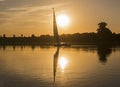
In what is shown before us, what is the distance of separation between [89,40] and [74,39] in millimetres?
15558

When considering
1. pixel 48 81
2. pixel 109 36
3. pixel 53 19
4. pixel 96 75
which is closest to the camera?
pixel 48 81

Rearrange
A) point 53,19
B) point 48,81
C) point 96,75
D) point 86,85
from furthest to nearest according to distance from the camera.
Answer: point 53,19
point 96,75
point 48,81
point 86,85

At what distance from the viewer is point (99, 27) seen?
133 m

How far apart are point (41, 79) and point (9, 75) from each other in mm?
3548

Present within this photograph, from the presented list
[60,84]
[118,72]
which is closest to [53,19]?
[118,72]

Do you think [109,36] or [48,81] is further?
[109,36]

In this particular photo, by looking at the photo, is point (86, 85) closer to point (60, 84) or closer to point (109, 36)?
point (60, 84)

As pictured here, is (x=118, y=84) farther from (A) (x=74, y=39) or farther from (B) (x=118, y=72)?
(A) (x=74, y=39)

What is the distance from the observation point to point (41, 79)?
23859mm

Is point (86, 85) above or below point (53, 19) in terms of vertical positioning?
below

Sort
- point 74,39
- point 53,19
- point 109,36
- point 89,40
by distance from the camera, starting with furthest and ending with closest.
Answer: point 74,39 → point 89,40 → point 109,36 → point 53,19

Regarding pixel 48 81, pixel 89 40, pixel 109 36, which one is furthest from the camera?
pixel 89 40

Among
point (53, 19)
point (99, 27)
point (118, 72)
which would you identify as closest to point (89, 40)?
point (99, 27)

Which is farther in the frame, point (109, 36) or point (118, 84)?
point (109, 36)
